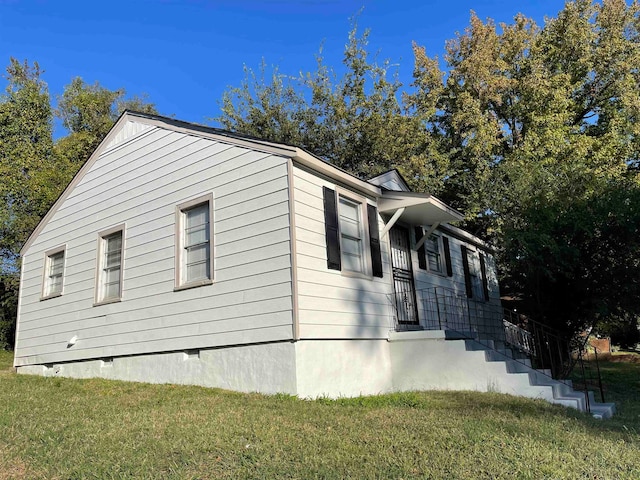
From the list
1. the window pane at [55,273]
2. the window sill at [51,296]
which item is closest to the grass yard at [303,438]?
the window sill at [51,296]

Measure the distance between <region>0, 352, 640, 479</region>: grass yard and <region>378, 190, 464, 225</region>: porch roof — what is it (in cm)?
359

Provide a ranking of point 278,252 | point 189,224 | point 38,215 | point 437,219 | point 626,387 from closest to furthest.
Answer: point 278,252, point 189,224, point 437,219, point 626,387, point 38,215

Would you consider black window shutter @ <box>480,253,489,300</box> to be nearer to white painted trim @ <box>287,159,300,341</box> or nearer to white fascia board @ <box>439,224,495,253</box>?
white fascia board @ <box>439,224,495,253</box>

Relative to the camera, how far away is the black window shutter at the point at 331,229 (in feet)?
25.3

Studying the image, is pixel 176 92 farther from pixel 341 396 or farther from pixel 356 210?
pixel 341 396

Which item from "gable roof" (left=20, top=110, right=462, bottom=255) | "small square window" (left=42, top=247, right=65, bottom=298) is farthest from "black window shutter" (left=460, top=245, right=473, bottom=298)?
"small square window" (left=42, top=247, right=65, bottom=298)

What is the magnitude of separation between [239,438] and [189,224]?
4.89 metres

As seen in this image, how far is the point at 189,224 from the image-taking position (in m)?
8.66

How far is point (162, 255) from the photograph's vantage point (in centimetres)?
875

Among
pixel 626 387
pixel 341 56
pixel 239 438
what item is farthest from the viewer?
pixel 341 56

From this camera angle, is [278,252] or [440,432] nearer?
[440,432]

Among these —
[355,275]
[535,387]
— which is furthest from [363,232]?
[535,387]

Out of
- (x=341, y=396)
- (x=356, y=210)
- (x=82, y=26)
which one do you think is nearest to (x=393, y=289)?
(x=356, y=210)

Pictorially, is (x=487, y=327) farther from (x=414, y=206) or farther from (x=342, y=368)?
(x=342, y=368)
